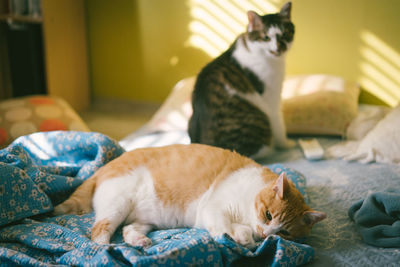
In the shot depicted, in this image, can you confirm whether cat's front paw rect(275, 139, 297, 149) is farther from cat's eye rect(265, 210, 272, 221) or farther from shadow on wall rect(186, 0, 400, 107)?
cat's eye rect(265, 210, 272, 221)

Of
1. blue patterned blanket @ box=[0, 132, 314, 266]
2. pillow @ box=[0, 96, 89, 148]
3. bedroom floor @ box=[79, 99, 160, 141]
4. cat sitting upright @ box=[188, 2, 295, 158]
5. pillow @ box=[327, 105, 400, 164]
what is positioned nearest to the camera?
blue patterned blanket @ box=[0, 132, 314, 266]

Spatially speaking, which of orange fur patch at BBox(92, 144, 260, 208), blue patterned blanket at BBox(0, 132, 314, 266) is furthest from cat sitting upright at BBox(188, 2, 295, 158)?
orange fur patch at BBox(92, 144, 260, 208)

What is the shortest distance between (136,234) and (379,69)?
2103 millimetres

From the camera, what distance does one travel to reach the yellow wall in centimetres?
240

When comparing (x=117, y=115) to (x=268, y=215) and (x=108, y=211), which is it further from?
(x=268, y=215)

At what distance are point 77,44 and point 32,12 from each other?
0.49 m

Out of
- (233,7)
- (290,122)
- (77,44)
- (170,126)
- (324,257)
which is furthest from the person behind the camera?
(77,44)

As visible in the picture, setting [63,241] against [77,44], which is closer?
[63,241]

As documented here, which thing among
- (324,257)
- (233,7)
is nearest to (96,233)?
(324,257)

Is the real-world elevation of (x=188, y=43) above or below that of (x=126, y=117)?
above

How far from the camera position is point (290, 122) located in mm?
2211

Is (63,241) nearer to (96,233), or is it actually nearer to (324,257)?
(96,233)

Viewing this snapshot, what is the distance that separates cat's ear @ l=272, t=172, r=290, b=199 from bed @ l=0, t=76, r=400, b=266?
126 millimetres

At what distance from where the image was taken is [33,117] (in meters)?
2.14
